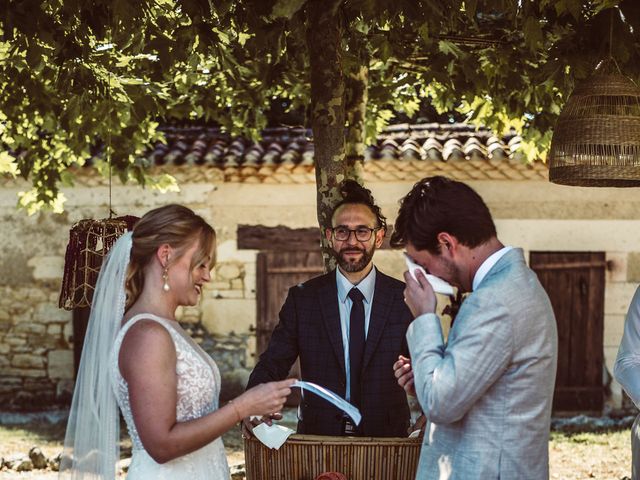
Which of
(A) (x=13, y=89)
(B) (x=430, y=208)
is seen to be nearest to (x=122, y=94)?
(A) (x=13, y=89)

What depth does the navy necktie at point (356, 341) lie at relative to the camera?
12.4 feet

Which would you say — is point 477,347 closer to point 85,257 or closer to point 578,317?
point 85,257

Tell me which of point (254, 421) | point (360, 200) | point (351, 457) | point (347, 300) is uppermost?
point (360, 200)

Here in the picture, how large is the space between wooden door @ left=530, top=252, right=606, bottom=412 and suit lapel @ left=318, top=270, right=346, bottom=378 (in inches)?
278

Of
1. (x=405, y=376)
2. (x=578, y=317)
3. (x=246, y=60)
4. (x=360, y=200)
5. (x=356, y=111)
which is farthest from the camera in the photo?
(x=578, y=317)

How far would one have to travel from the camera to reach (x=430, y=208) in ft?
8.16

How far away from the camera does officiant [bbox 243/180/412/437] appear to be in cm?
376

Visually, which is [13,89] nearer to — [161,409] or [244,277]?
[161,409]

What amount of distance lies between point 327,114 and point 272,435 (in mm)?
1805

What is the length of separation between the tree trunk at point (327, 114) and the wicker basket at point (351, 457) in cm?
141

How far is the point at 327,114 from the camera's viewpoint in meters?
4.38

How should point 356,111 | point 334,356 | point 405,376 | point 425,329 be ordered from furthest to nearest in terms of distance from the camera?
point 356,111, point 334,356, point 405,376, point 425,329

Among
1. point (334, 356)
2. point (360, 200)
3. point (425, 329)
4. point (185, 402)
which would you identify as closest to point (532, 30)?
Answer: point (360, 200)

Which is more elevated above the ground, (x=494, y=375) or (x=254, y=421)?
(x=494, y=375)
